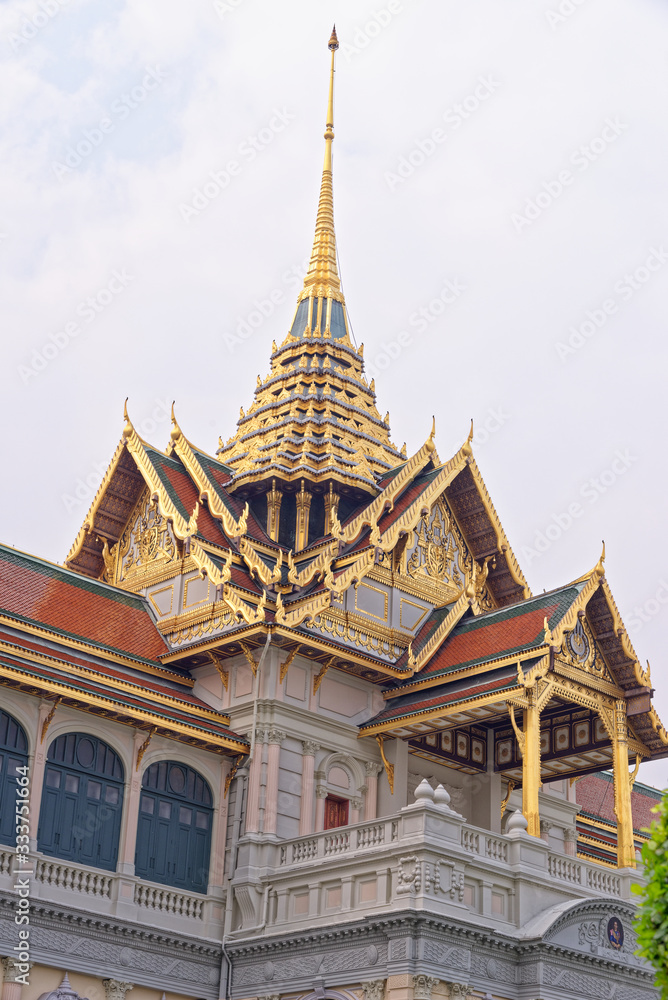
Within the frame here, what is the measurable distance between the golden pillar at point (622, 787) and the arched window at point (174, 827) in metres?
8.03

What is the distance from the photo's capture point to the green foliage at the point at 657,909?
14.4 metres

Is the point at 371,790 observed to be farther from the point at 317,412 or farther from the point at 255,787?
the point at 317,412

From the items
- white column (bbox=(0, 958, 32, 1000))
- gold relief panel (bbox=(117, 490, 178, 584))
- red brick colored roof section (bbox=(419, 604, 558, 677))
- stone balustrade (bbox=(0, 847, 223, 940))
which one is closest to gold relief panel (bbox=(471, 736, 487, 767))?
red brick colored roof section (bbox=(419, 604, 558, 677))

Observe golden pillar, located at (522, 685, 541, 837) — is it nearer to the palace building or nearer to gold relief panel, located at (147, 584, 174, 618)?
the palace building

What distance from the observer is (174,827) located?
2591 centimetres

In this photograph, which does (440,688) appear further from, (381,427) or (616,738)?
(381,427)

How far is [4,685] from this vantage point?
77.9ft

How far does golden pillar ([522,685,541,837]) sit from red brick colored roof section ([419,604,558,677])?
1514mm

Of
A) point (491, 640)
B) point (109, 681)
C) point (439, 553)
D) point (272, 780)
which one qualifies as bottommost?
point (272, 780)

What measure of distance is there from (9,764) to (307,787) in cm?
622

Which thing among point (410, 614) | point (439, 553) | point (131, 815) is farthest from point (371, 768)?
point (439, 553)

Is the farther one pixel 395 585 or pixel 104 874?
pixel 395 585

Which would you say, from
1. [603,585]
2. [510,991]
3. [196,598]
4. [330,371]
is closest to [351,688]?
[196,598]

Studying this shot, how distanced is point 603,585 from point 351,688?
565 cm
